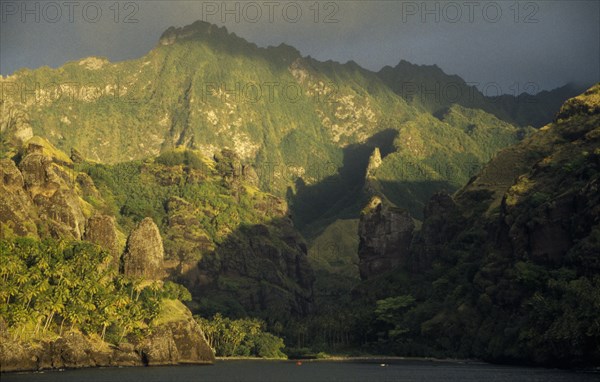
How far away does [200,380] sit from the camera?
643 ft

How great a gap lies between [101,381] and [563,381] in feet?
314

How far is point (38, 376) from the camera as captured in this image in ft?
614

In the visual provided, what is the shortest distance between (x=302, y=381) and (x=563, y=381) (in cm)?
5806

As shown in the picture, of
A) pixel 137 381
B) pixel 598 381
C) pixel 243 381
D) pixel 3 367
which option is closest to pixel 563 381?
pixel 598 381

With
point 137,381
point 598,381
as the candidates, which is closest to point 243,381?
point 137,381

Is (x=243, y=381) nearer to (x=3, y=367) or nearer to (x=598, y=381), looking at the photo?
(x=3, y=367)

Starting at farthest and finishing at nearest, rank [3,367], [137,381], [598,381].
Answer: [3,367]
[137,381]
[598,381]

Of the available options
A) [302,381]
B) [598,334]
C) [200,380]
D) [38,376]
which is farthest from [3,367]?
[598,334]

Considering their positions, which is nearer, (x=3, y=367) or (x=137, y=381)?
(x=137, y=381)

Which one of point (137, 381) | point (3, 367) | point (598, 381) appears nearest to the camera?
point (598, 381)

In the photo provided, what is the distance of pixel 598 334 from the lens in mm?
199875

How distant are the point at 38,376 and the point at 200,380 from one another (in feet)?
116

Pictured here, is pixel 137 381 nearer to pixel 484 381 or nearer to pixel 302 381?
pixel 302 381

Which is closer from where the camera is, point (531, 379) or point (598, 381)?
point (598, 381)
